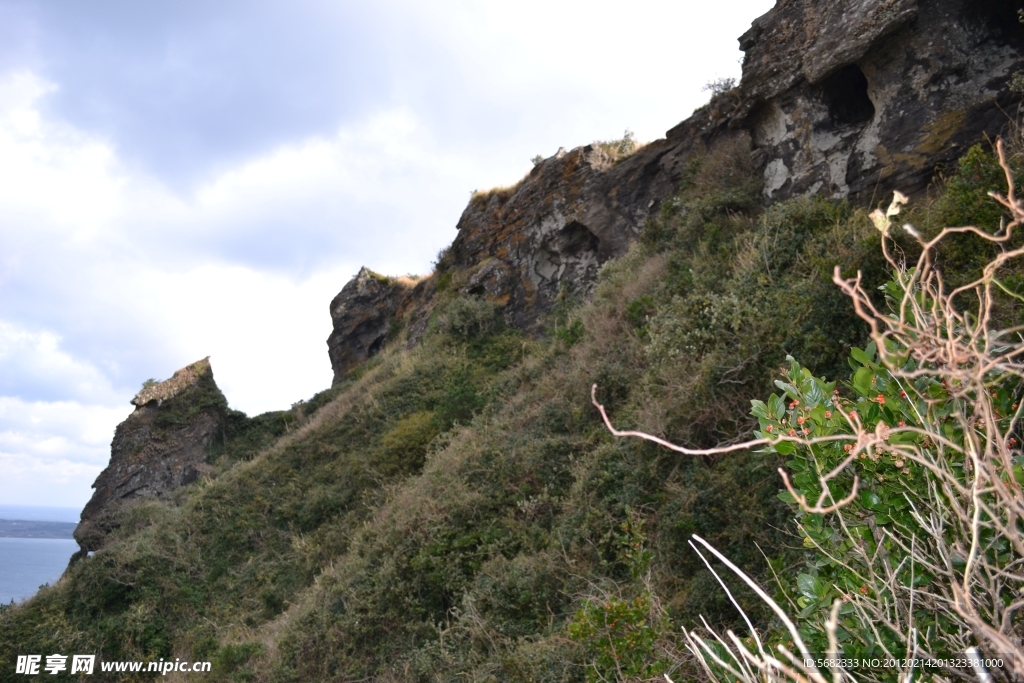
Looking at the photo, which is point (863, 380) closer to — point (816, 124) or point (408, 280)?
point (816, 124)

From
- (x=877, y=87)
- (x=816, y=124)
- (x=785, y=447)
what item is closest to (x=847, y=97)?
(x=816, y=124)

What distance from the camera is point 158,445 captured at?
19906 mm

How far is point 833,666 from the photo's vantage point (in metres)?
1.22

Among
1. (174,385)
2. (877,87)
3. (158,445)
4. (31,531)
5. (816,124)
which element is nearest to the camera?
(877,87)

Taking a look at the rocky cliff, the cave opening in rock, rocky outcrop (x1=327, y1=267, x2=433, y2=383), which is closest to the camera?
the rocky cliff

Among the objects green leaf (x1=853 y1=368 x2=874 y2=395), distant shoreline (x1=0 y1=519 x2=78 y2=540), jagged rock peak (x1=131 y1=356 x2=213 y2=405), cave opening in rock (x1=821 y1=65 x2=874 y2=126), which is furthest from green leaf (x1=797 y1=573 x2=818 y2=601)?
distant shoreline (x1=0 y1=519 x2=78 y2=540)

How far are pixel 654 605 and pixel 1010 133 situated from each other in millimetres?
7104

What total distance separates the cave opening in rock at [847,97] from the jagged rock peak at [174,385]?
20.0m

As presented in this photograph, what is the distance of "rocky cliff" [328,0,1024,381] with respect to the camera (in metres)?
8.48

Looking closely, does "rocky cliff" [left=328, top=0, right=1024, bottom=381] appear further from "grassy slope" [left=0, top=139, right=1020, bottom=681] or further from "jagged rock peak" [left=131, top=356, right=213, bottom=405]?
"jagged rock peak" [left=131, top=356, right=213, bottom=405]

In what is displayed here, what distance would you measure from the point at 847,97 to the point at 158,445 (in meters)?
20.1

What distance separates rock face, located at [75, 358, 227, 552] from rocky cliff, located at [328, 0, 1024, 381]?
35.3 ft

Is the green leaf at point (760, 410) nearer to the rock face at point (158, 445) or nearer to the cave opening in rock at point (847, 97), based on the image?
the cave opening in rock at point (847, 97)

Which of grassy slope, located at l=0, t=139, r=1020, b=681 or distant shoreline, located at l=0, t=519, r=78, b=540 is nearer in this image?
grassy slope, located at l=0, t=139, r=1020, b=681
